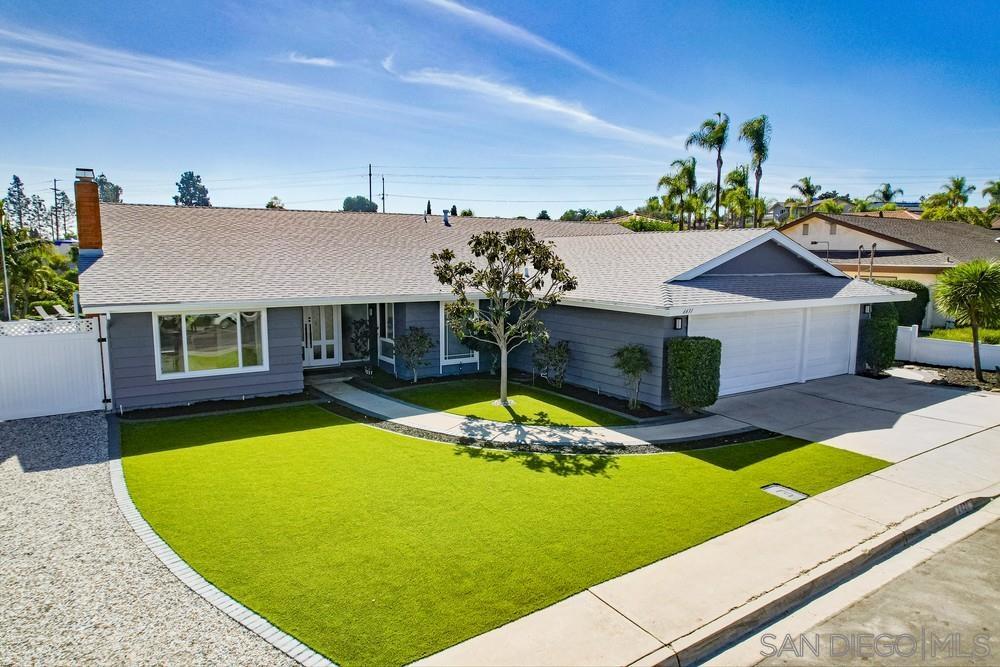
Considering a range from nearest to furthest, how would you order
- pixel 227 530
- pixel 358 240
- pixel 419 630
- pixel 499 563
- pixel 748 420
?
1. pixel 419 630
2. pixel 499 563
3. pixel 227 530
4. pixel 748 420
5. pixel 358 240

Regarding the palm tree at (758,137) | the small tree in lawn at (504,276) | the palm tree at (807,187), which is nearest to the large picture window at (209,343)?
the small tree in lawn at (504,276)

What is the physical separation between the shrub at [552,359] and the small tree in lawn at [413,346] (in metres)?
3.10

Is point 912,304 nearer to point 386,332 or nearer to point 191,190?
point 386,332

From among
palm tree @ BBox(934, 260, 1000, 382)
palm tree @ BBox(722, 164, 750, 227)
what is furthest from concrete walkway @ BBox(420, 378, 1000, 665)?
palm tree @ BBox(722, 164, 750, 227)

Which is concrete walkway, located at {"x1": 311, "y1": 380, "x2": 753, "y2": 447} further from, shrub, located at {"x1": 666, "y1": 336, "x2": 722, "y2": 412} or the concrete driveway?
the concrete driveway

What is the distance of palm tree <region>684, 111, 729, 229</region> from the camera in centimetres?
4003

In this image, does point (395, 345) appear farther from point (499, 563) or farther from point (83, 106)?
point (83, 106)

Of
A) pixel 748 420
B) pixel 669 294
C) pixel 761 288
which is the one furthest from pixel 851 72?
pixel 748 420

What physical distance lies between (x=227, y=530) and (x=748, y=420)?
10.4m

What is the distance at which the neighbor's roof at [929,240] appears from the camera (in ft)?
88.8

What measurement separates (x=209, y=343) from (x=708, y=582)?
38.0ft

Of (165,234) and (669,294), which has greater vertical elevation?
(165,234)

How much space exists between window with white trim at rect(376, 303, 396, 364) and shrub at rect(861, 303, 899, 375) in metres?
14.7

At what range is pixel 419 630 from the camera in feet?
16.3
